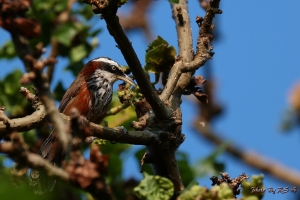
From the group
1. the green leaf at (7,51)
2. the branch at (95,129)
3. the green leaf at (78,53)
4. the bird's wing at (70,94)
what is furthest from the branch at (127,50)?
the bird's wing at (70,94)

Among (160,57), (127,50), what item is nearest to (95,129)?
(127,50)

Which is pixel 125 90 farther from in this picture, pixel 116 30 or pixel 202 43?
pixel 116 30

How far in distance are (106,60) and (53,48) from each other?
1.47 metres

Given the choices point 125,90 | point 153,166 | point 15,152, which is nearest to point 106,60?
point 125,90

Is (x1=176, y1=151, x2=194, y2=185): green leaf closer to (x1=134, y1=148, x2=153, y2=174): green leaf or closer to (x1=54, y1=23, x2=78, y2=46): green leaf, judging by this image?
(x1=134, y1=148, x2=153, y2=174): green leaf

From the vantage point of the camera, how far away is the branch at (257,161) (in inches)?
131

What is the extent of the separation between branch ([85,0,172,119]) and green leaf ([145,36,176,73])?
503 mm

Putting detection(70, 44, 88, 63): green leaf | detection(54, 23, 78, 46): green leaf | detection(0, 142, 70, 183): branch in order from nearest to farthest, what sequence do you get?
detection(0, 142, 70, 183): branch → detection(54, 23, 78, 46): green leaf → detection(70, 44, 88, 63): green leaf

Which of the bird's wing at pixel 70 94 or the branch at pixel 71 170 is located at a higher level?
the bird's wing at pixel 70 94

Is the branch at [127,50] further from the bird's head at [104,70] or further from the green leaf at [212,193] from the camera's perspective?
the bird's head at [104,70]

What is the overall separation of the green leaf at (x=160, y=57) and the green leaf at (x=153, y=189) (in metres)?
1.26

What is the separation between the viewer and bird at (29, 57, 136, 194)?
443cm

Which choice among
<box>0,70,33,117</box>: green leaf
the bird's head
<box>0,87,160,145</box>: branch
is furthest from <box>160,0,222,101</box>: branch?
the bird's head

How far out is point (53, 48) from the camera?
412 centimetres
